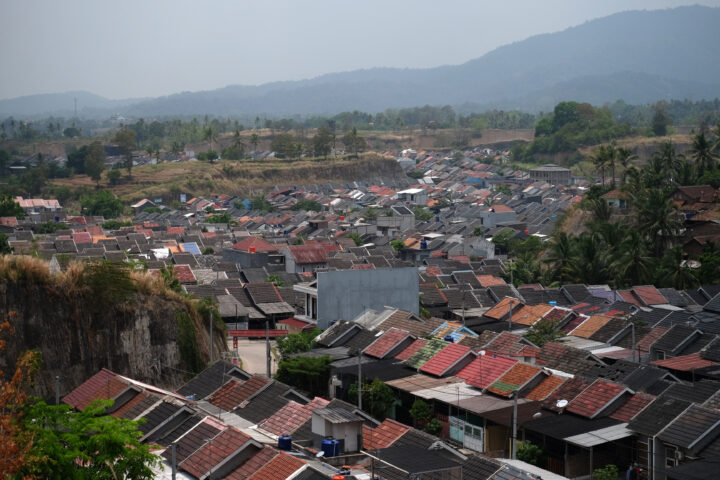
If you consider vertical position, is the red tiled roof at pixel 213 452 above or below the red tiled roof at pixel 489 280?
above

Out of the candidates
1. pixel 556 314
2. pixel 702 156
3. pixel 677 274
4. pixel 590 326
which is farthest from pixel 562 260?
pixel 702 156

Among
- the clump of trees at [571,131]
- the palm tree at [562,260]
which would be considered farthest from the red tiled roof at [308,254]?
the clump of trees at [571,131]

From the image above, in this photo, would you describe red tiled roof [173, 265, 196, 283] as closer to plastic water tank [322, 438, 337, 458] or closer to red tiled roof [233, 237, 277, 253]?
red tiled roof [233, 237, 277, 253]

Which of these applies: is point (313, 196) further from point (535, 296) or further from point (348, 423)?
point (348, 423)

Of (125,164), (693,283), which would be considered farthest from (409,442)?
(125,164)

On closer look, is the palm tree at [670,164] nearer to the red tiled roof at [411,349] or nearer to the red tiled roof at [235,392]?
the red tiled roof at [411,349]

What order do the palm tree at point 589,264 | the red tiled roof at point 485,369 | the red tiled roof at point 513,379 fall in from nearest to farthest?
the red tiled roof at point 513,379, the red tiled roof at point 485,369, the palm tree at point 589,264

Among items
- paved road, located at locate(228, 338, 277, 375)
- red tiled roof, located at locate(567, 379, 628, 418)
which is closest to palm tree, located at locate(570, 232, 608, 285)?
paved road, located at locate(228, 338, 277, 375)
